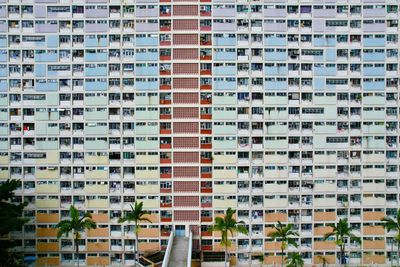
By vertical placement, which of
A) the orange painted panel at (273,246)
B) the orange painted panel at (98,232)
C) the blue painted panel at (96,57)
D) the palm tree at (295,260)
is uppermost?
the blue painted panel at (96,57)

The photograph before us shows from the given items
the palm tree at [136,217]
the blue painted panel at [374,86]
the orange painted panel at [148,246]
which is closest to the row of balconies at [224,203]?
the palm tree at [136,217]

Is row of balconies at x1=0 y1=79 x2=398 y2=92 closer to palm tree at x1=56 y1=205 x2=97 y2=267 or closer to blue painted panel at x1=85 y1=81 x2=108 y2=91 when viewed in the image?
blue painted panel at x1=85 y1=81 x2=108 y2=91

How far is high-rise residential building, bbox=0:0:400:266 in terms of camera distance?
46.9m

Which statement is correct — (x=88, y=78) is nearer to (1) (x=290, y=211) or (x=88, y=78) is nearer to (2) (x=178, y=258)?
(2) (x=178, y=258)

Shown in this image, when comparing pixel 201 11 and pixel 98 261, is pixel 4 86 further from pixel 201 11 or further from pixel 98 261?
pixel 201 11

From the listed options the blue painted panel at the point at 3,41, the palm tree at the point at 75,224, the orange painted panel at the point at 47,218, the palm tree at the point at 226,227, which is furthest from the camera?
the orange painted panel at the point at 47,218

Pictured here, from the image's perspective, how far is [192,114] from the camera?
4700 cm

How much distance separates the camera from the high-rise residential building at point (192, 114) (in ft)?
154

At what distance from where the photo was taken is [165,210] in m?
47.2

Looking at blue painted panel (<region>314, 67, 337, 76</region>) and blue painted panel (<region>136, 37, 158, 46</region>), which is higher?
blue painted panel (<region>136, 37, 158, 46</region>)

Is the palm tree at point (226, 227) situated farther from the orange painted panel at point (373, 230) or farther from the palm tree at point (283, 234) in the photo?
the orange painted panel at point (373, 230)

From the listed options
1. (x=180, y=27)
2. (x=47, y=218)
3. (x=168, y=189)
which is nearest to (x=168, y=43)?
(x=180, y=27)

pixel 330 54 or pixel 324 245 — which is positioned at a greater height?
pixel 330 54

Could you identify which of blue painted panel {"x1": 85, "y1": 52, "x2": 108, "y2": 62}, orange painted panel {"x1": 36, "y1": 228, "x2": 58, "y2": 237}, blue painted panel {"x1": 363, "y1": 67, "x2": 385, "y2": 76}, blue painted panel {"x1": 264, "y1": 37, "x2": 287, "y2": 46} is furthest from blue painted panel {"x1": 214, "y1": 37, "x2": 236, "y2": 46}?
orange painted panel {"x1": 36, "y1": 228, "x2": 58, "y2": 237}
